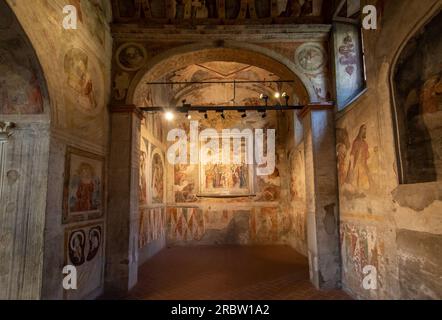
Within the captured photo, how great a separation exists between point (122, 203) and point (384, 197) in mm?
5079

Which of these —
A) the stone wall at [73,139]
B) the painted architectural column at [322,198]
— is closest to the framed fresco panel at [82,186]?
the stone wall at [73,139]

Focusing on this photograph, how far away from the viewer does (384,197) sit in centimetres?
416

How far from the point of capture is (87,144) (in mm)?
5121

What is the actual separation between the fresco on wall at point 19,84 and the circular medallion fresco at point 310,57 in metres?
5.39

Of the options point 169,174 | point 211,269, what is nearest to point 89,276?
point 211,269

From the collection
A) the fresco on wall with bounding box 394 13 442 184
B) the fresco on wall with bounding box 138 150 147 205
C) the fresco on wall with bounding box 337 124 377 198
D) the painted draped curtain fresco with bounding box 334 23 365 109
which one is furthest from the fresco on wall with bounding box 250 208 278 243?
the fresco on wall with bounding box 394 13 442 184

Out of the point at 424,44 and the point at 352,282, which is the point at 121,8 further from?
the point at 352,282

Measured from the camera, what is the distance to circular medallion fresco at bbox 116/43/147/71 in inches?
250

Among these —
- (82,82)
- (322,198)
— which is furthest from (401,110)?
(82,82)

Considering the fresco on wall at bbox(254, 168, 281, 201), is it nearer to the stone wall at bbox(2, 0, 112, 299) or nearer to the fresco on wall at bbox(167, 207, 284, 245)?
the fresco on wall at bbox(167, 207, 284, 245)

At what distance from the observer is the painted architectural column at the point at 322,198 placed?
576 centimetres

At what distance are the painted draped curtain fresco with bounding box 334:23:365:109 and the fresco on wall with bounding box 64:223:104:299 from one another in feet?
19.3

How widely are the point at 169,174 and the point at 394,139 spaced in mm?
9502

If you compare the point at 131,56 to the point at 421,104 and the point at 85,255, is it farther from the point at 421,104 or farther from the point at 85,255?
the point at 421,104
